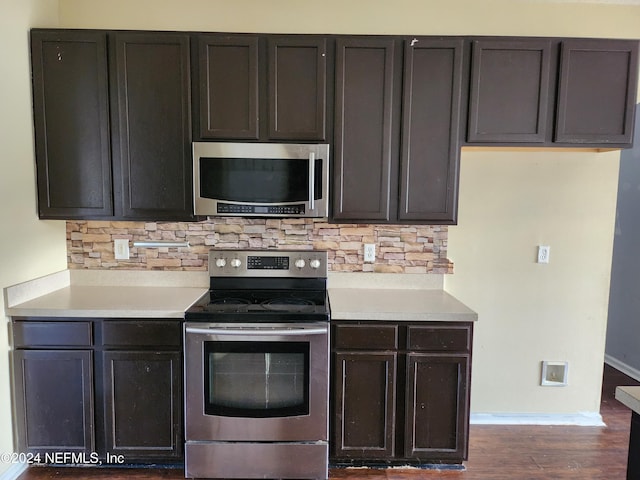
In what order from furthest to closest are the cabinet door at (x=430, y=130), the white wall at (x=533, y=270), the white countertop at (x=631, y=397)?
the white wall at (x=533, y=270) < the cabinet door at (x=430, y=130) < the white countertop at (x=631, y=397)

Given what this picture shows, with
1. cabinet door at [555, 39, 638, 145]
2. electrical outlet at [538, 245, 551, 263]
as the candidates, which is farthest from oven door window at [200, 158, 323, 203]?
electrical outlet at [538, 245, 551, 263]

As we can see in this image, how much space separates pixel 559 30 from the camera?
247 cm

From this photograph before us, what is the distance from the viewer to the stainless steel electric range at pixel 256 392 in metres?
2.02

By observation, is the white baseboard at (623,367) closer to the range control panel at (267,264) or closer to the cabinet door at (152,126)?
the range control panel at (267,264)

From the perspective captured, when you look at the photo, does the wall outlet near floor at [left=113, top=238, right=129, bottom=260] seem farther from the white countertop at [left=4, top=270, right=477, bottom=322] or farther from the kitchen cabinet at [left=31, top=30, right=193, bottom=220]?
the kitchen cabinet at [left=31, top=30, right=193, bottom=220]

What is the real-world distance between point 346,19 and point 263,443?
2.44 metres

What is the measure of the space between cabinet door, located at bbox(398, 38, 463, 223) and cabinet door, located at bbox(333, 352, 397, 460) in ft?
2.71

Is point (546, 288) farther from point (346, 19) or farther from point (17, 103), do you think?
point (17, 103)

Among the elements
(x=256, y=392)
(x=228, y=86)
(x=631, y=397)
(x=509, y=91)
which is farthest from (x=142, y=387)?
(x=509, y=91)

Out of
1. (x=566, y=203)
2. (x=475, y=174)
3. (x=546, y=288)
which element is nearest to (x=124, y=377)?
(x=475, y=174)

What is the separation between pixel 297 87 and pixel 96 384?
1.87 m

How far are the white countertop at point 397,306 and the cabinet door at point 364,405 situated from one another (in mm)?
205

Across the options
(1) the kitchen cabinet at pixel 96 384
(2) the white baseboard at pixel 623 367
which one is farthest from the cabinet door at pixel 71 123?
(2) the white baseboard at pixel 623 367

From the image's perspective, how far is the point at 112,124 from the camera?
88.5 inches
